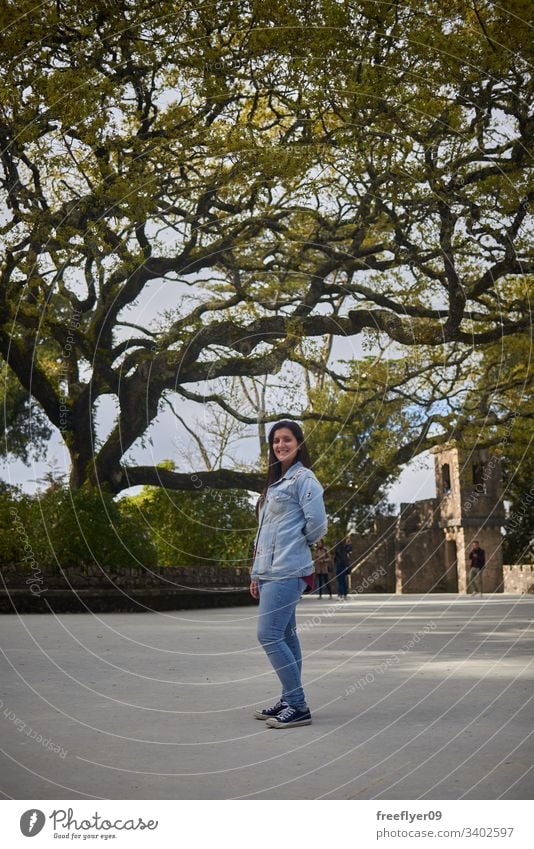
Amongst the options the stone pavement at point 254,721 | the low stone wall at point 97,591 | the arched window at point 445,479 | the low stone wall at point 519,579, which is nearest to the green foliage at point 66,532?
the low stone wall at point 97,591

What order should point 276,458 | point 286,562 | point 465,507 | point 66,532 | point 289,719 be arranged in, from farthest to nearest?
point 465,507, point 66,532, point 276,458, point 286,562, point 289,719

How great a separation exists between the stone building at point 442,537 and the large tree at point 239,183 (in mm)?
20449

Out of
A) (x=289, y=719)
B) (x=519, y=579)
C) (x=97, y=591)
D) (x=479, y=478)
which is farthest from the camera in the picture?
(x=479, y=478)

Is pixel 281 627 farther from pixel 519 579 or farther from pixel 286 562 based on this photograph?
pixel 519 579

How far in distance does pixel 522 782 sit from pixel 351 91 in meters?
14.5

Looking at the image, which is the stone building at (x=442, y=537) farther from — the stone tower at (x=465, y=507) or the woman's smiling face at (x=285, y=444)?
the woman's smiling face at (x=285, y=444)

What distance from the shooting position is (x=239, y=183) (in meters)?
19.7

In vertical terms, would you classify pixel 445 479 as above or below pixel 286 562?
above

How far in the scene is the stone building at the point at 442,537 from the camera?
4366 cm

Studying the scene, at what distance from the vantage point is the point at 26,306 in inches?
798

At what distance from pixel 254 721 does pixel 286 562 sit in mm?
938

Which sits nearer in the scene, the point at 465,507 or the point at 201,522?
the point at 201,522

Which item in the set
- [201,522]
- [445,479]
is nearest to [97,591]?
[201,522]

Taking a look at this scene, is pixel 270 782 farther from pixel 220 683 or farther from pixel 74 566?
pixel 74 566
